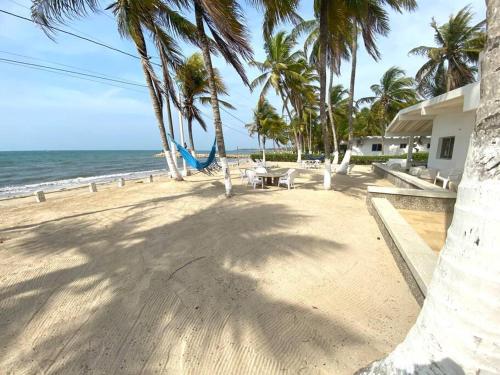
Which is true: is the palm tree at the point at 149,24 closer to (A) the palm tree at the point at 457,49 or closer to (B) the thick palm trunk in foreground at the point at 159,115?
(B) the thick palm trunk in foreground at the point at 159,115

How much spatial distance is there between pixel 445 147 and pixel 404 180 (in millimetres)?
3151

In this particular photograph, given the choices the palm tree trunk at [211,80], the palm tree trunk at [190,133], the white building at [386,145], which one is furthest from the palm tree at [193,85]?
the white building at [386,145]

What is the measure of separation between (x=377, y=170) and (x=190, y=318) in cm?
1214

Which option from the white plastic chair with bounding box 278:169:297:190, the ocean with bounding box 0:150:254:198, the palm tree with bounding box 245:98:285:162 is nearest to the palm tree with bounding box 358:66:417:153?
the palm tree with bounding box 245:98:285:162

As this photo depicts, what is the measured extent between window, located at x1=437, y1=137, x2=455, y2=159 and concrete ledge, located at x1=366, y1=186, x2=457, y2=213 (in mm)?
4843

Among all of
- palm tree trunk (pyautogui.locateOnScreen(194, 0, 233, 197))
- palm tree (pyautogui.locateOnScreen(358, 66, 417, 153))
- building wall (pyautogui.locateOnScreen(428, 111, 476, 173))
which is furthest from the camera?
palm tree (pyautogui.locateOnScreen(358, 66, 417, 153))

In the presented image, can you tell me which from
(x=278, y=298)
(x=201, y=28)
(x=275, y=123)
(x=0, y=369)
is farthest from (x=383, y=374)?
(x=275, y=123)

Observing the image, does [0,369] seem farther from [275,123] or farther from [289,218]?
[275,123]

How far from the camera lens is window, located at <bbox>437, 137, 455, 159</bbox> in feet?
26.8

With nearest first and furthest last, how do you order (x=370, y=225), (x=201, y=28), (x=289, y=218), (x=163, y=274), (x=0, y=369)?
1. (x=0, y=369)
2. (x=163, y=274)
3. (x=370, y=225)
4. (x=289, y=218)
5. (x=201, y=28)

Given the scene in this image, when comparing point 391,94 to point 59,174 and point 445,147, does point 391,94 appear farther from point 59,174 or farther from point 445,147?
point 59,174

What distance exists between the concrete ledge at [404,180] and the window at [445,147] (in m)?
1.77

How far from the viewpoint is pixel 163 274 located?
2.82 meters

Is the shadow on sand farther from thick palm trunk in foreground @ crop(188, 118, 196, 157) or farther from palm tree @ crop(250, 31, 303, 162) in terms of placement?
palm tree @ crop(250, 31, 303, 162)
